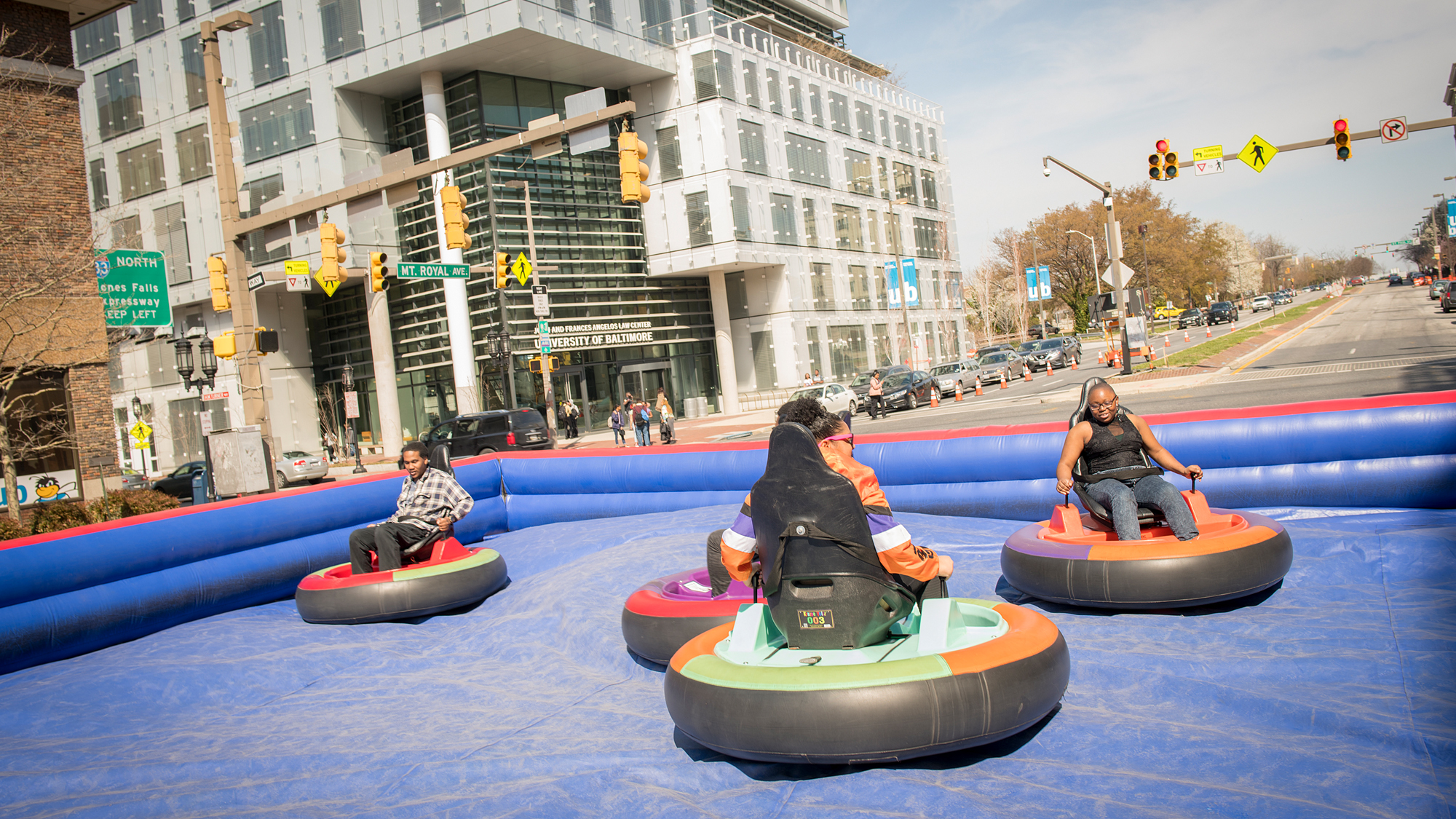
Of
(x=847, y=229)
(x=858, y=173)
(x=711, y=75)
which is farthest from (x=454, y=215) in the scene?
(x=858, y=173)

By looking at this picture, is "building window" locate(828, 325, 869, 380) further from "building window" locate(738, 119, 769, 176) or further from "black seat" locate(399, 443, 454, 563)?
"black seat" locate(399, 443, 454, 563)

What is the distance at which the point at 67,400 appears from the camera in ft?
65.5

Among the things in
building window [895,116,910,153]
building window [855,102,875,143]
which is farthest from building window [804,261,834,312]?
building window [895,116,910,153]

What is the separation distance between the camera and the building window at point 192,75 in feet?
128

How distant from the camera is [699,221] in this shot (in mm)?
40438

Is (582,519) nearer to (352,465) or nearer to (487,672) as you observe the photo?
(487,672)

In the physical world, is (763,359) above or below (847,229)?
below

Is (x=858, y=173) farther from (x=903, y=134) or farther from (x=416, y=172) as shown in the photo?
(x=416, y=172)

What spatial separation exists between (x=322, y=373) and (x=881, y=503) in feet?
137

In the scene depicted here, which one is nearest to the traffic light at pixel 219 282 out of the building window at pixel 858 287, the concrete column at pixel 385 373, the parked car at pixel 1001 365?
the concrete column at pixel 385 373

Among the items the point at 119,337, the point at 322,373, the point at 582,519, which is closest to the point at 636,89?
the point at 322,373

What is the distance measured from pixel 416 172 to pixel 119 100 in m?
37.6

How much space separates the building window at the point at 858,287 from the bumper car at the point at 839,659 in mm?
44750

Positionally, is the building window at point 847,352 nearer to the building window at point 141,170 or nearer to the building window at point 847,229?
the building window at point 847,229
